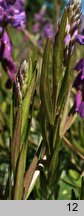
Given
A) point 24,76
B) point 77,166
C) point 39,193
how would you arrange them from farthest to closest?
1. point 77,166
2. point 39,193
3. point 24,76

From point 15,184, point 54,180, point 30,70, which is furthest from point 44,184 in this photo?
point 30,70

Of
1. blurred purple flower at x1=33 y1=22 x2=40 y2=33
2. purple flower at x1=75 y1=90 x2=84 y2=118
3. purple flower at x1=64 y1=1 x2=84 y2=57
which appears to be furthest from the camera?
blurred purple flower at x1=33 y1=22 x2=40 y2=33

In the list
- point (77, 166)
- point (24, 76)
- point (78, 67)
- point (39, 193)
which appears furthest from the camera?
point (77, 166)

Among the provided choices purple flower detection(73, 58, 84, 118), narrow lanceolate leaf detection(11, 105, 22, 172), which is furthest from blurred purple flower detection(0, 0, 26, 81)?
narrow lanceolate leaf detection(11, 105, 22, 172)

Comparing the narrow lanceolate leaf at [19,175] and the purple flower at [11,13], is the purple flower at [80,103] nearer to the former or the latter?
A: the narrow lanceolate leaf at [19,175]

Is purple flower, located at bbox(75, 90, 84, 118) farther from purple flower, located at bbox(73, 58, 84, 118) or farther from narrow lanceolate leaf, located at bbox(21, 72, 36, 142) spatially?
narrow lanceolate leaf, located at bbox(21, 72, 36, 142)

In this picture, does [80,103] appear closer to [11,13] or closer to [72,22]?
[72,22]

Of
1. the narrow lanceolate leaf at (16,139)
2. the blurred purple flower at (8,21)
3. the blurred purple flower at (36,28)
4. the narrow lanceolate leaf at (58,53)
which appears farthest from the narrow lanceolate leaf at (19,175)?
the blurred purple flower at (36,28)

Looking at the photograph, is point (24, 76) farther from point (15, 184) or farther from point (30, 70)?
point (15, 184)
